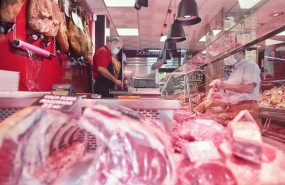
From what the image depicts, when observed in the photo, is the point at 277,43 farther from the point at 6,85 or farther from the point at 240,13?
the point at 6,85

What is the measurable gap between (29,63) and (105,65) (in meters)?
1.78

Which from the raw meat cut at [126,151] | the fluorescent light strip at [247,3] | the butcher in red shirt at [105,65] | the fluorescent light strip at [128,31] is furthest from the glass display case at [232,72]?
the fluorescent light strip at [128,31]

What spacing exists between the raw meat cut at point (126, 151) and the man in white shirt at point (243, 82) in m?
2.14

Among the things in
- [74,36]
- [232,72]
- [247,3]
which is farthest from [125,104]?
[247,3]

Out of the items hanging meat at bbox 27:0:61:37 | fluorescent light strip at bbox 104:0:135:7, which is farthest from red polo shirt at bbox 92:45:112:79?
fluorescent light strip at bbox 104:0:135:7

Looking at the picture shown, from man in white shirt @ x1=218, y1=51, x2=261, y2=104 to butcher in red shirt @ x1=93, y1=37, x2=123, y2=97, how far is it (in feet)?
8.45

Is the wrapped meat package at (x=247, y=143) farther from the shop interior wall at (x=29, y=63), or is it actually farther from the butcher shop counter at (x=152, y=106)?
the shop interior wall at (x=29, y=63)

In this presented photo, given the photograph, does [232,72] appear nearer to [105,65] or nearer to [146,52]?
[105,65]

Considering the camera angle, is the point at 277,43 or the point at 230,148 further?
the point at 277,43

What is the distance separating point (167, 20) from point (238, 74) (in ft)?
17.8

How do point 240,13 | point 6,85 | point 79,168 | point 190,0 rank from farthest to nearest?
1. point 240,13
2. point 190,0
3. point 6,85
4. point 79,168

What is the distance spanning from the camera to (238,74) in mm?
3074

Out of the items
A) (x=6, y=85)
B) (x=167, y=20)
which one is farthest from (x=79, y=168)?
(x=167, y=20)

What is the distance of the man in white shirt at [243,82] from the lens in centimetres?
270
